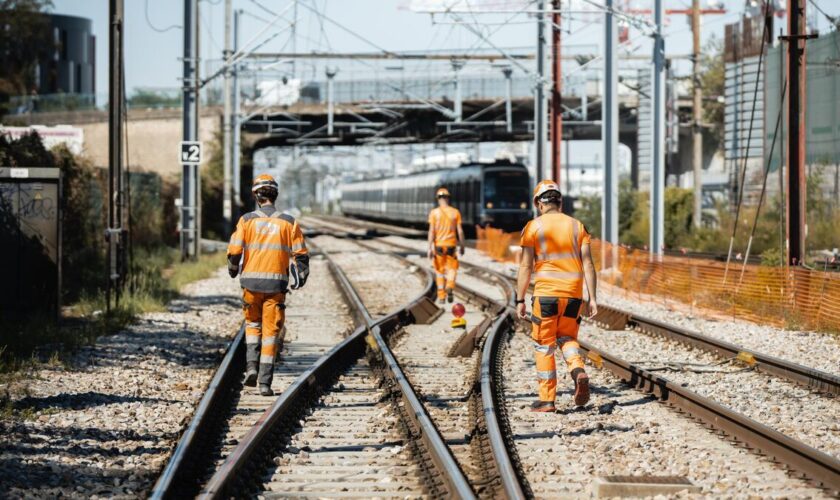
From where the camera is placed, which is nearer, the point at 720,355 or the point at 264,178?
the point at 264,178

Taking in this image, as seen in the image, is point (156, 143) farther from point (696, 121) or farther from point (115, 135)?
point (115, 135)

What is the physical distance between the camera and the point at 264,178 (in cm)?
1070

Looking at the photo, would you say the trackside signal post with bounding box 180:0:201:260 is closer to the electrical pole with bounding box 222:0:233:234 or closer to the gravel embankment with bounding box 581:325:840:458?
the electrical pole with bounding box 222:0:233:234

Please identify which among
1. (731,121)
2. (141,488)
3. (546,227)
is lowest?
(141,488)

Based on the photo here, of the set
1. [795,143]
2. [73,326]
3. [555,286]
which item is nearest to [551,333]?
[555,286]

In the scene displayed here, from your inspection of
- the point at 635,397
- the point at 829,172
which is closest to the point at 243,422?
the point at 635,397

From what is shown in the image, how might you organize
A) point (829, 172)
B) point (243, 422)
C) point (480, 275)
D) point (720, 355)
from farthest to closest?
point (829, 172) < point (480, 275) < point (720, 355) < point (243, 422)

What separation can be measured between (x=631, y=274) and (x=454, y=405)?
16.3 metres

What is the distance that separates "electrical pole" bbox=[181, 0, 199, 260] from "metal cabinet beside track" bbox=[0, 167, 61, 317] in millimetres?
14064

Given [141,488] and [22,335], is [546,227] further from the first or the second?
[22,335]

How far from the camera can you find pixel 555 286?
9781mm

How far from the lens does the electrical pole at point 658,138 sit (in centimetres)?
2600

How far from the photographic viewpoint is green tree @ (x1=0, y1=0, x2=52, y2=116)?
64.5 metres

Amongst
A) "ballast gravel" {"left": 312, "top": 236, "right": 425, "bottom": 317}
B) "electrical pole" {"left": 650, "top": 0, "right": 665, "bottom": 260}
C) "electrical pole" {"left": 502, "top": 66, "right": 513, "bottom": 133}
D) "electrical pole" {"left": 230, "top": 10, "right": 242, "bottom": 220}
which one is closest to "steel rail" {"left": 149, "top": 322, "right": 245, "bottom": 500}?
"ballast gravel" {"left": 312, "top": 236, "right": 425, "bottom": 317}
